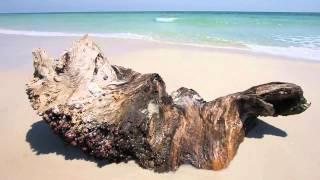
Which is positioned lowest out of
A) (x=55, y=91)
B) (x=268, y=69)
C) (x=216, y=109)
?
(x=268, y=69)

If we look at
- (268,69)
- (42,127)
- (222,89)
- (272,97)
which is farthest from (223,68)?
(42,127)

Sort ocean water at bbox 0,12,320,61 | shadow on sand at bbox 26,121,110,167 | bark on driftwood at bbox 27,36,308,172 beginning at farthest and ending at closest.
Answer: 1. ocean water at bbox 0,12,320,61
2. shadow on sand at bbox 26,121,110,167
3. bark on driftwood at bbox 27,36,308,172

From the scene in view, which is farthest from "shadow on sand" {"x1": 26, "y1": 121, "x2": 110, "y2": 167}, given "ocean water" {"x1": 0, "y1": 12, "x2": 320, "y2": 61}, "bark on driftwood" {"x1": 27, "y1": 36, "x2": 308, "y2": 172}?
"ocean water" {"x1": 0, "y1": 12, "x2": 320, "y2": 61}

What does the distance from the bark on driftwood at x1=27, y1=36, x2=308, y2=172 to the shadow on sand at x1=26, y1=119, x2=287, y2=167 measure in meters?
0.24

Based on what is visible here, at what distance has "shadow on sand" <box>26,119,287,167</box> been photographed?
3583 mm

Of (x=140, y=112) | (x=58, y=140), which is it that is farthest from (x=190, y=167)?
(x=58, y=140)

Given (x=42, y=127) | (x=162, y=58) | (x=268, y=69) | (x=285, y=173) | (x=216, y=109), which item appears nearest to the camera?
(x=285, y=173)

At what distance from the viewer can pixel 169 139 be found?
3350 millimetres

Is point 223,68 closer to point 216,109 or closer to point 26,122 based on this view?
point 216,109

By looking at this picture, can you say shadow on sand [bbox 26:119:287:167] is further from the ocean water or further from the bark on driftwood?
the ocean water

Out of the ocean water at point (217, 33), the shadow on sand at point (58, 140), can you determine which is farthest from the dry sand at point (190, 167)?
the ocean water at point (217, 33)

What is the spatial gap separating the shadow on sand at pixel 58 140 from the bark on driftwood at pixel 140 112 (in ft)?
0.78

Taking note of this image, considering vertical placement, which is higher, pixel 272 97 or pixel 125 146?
pixel 272 97

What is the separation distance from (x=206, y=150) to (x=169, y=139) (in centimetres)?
37
